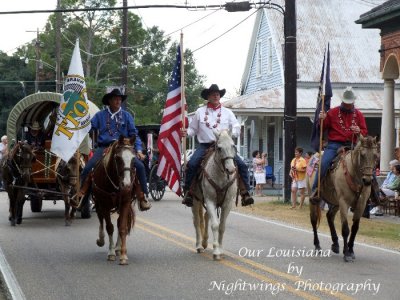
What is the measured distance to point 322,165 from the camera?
48.5 ft

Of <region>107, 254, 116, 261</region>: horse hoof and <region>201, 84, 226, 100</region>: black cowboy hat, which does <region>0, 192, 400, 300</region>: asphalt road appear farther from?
<region>201, 84, 226, 100</region>: black cowboy hat

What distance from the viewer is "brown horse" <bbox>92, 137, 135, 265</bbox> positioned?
13.0 metres

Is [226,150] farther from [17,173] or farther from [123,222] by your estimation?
[17,173]

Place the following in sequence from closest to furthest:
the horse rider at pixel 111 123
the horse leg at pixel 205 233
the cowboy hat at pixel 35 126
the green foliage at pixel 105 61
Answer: the horse rider at pixel 111 123
the horse leg at pixel 205 233
the cowboy hat at pixel 35 126
the green foliage at pixel 105 61

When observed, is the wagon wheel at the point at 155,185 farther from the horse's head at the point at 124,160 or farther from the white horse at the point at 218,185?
the horse's head at the point at 124,160

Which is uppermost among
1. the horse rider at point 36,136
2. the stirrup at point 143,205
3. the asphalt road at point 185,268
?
the horse rider at point 36,136

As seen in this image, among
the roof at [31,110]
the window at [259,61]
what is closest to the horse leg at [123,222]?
the roof at [31,110]

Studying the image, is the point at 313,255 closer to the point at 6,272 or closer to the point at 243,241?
the point at 243,241

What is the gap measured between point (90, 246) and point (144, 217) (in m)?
6.68

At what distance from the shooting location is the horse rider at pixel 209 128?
46.6 ft

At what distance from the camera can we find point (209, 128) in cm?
1427

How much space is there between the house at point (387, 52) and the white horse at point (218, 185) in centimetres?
1471

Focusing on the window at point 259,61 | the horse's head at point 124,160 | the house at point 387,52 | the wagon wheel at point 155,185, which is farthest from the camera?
the window at point 259,61

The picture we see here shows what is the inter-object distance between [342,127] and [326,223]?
700cm
